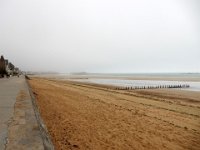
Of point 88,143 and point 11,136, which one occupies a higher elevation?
point 11,136

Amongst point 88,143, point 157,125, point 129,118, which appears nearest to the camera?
point 88,143

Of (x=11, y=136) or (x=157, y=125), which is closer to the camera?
(x=11, y=136)

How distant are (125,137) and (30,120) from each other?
4.19 metres

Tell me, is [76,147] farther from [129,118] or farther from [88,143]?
[129,118]

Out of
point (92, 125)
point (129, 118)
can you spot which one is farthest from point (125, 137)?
point (129, 118)

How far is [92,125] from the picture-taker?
1037 centimetres

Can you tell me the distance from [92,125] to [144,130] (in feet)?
8.06

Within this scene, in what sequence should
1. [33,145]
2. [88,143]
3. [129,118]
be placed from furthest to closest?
[129,118]
[88,143]
[33,145]

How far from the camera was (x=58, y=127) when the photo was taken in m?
9.38

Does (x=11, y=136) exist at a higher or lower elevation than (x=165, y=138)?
higher

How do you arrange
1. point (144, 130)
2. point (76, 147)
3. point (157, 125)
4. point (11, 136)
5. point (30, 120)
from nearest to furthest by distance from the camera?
1. point (11, 136)
2. point (30, 120)
3. point (76, 147)
4. point (144, 130)
5. point (157, 125)

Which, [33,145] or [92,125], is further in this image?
[92,125]

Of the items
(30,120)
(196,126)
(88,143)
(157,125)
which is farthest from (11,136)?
(196,126)

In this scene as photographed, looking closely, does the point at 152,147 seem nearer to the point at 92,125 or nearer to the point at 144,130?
the point at 144,130
